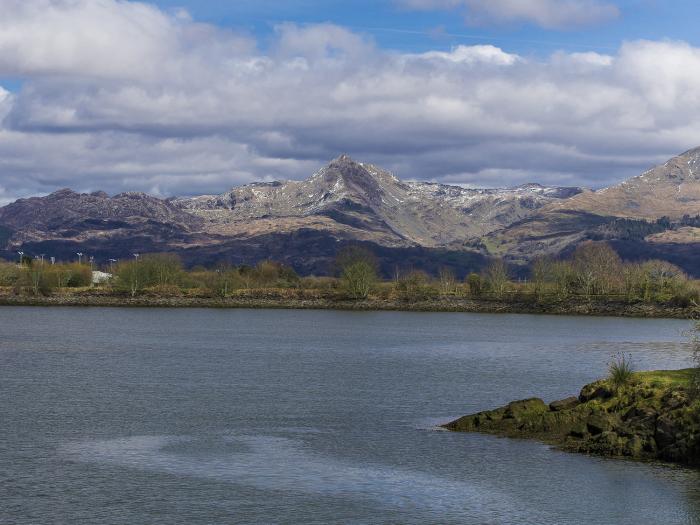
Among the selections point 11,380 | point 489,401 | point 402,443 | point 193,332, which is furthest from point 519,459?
point 193,332

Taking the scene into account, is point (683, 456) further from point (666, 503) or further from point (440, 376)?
point (440, 376)

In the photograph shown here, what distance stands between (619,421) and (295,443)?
1759cm

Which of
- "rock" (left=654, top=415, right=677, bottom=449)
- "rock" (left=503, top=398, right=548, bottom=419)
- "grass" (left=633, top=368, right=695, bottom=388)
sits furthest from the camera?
"rock" (left=503, top=398, right=548, bottom=419)

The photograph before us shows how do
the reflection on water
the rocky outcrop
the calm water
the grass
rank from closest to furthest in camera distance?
the calm water
the reflection on water
the rocky outcrop
the grass

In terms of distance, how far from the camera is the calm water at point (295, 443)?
3691 centimetres

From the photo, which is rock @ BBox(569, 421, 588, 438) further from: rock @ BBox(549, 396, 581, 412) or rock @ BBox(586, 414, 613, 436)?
rock @ BBox(549, 396, 581, 412)

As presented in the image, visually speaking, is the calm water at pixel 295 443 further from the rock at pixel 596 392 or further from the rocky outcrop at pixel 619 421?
the rock at pixel 596 392

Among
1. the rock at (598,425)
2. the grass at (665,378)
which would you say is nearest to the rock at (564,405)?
the grass at (665,378)

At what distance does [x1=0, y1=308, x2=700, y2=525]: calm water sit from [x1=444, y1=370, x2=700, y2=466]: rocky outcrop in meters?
1.61

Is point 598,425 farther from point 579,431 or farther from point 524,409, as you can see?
point 524,409

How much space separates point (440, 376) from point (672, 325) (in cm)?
10593

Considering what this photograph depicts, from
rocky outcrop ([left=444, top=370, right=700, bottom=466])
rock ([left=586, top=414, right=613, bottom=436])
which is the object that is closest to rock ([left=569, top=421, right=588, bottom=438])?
rocky outcrop ([left=444, top=370, right=700, bottom=466])

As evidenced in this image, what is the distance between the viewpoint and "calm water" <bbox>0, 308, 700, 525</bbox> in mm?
36906

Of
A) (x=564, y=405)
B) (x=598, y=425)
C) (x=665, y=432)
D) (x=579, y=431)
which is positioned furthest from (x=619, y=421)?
(x=564, y=405)
